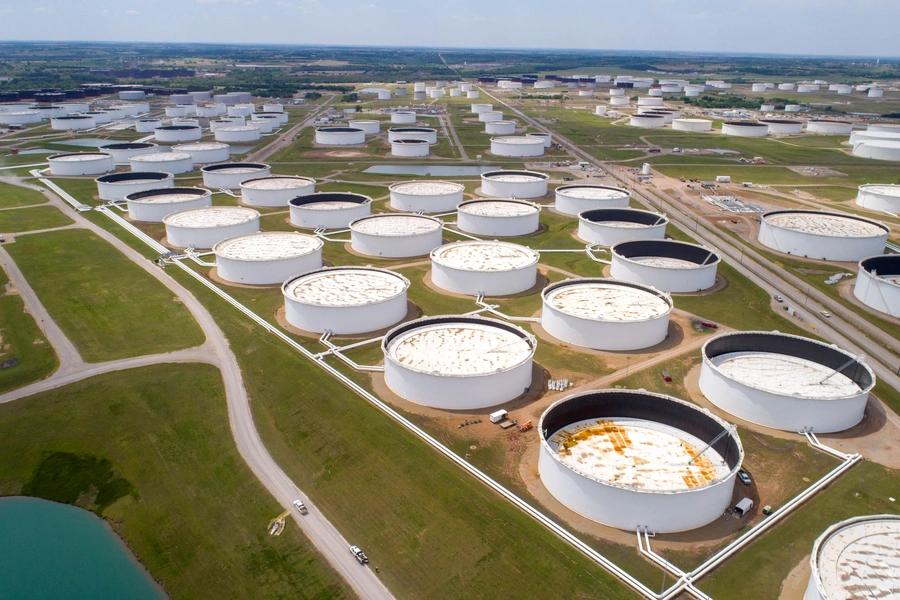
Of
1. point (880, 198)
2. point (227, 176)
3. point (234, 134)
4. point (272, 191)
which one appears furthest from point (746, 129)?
point (234, 134)

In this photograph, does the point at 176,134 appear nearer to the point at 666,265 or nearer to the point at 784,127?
the point at 666,265

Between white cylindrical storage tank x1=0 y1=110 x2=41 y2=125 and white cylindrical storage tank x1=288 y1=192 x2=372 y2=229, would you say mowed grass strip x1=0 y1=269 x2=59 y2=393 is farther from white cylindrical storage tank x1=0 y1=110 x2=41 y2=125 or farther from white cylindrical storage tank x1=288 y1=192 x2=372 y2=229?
white cylindrical storage tank x1=0 y1=110 x2=41 y2=125

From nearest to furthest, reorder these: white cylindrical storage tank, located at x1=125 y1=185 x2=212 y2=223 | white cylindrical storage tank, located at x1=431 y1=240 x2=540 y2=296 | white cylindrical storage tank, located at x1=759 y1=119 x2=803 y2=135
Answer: white cylindrical storage tank, located at x1=431 y1=240 x2=540 y2=296 < white cylindrical storage tank, located at x1=125 y1=185 x2=212 y2=223 < white cylindrical storage tank, located at x1=759 y1=119 x2=803 y2=135

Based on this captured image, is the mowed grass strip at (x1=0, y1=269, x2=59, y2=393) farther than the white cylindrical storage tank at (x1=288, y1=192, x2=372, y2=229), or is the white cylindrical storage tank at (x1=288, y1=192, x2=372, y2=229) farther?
the white cylindrical storage tank at (x1=288, y1=192, x2=372, y2=229)

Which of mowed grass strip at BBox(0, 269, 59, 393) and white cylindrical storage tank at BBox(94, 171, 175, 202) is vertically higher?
white cylindrical storage tank at BBox(94, 171, 175, 202)

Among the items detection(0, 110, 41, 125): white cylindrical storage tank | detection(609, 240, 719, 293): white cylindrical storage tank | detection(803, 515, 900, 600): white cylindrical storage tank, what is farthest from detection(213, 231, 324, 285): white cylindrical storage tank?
detection(0, 110, 41, 125): white cylindrical storage tank

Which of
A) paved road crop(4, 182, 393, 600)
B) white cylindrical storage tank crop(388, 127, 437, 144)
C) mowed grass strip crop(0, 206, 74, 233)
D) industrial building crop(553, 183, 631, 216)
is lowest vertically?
paved road crop(4, 182, 393, 600)

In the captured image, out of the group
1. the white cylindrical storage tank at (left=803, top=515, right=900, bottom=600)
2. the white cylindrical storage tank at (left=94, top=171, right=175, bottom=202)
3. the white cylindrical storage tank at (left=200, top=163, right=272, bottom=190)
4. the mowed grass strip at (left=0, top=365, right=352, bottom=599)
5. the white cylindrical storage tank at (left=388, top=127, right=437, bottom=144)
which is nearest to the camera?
the white cylindrical storage tank at (left=803, top=515, right=900, bottom=600)
